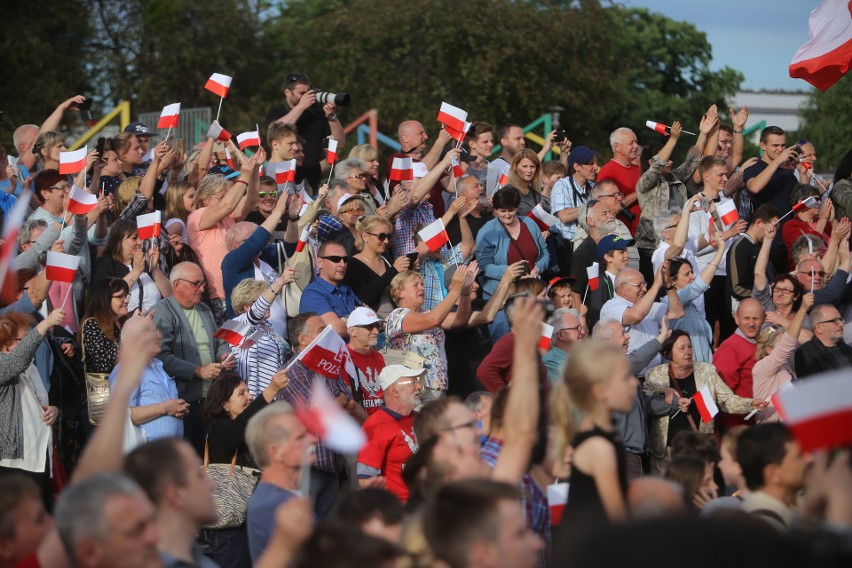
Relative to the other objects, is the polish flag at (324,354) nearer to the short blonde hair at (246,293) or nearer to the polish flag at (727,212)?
the short blonde hair at (246,293)

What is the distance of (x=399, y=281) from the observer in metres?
9.71

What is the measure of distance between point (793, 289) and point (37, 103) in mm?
24292

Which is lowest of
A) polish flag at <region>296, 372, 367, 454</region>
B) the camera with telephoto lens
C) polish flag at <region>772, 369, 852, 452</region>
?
the camera with telephoto lens

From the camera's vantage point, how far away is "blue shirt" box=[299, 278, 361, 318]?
968 centimetres

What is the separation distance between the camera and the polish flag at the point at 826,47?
13.0 meters

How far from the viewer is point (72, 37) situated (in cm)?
3862

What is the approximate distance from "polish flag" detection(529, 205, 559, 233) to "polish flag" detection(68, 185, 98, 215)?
184 inches

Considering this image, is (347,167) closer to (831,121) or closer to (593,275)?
(593,275)

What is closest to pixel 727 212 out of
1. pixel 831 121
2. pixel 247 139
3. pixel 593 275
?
pixel 593 275

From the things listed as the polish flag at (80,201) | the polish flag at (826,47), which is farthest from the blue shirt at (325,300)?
the polish flag at (826,47)

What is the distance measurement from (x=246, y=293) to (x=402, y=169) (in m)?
3.15

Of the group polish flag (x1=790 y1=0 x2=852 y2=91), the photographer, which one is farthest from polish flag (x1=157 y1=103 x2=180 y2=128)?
polish flag (x1=790 y1=0 x2=852 y2=91)

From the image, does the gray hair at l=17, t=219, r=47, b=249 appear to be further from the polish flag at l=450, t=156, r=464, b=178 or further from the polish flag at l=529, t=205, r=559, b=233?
the polish flag at l=529, t=205, r=559, b=233

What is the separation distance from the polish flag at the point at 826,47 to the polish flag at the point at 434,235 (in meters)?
4.78
